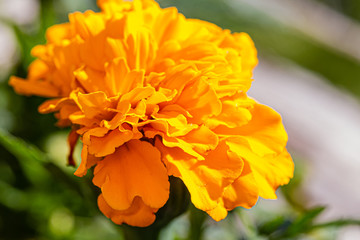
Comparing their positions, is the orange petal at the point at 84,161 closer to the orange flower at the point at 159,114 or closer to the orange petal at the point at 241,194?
the orange flower at the point at 159,114

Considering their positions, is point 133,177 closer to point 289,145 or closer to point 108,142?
point 108,142

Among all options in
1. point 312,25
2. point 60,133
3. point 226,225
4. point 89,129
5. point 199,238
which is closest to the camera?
point 89,129

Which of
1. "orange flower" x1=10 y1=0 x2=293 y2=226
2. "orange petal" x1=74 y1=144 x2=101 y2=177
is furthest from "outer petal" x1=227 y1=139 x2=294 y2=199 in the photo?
"orange petal" x1=74 y1=144 x2=101 y2=177

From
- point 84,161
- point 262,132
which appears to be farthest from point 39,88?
point 262,132

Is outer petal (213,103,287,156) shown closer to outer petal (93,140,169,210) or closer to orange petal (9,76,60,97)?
outer petal (93,140,169,210)

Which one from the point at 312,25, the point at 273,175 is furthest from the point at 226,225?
the point at 312,25

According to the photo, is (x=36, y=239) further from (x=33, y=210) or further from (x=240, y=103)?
(x=240, y=103)
